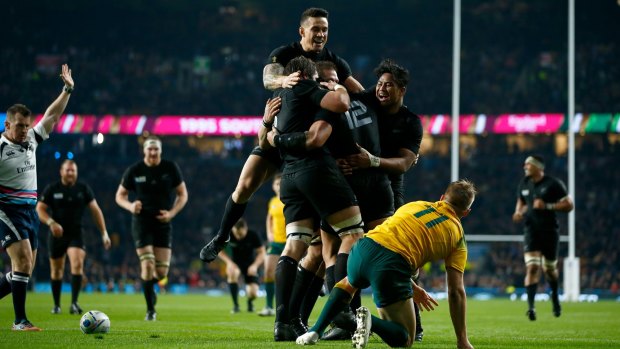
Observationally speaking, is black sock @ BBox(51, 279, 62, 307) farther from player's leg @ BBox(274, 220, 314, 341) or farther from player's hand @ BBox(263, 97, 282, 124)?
player's hand @ BBox(263, 97, 282, 124)

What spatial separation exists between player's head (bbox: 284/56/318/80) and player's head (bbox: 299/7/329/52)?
0.65 meters

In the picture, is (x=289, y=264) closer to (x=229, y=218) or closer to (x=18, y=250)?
(x=229, y=218)

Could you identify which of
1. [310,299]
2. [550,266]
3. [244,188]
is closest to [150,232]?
[244,188]

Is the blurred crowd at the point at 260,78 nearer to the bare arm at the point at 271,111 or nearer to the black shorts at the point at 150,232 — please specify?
the black shorts at the point at 150,232

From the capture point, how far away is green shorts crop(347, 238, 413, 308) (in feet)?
19.6

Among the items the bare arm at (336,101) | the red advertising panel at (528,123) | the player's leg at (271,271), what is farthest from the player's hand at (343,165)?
the red advertising panel at (528,123)

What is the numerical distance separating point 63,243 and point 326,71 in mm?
7441

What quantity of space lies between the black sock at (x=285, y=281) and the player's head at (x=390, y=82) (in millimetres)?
1622

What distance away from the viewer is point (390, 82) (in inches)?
294

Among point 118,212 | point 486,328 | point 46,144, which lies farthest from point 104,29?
point 486,328

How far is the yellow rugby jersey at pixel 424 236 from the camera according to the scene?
19.8 feet

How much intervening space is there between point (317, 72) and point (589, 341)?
130 inches

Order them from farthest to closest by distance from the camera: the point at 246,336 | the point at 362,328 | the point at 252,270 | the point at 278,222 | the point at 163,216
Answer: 1. the point at 252,270
2. the point at 278,222
3. the point at 163,216
4. the point at 246,336
5. the point at 362,328

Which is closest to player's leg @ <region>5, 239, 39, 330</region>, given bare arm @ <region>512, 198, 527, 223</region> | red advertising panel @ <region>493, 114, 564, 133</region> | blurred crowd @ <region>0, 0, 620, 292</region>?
bare arm @ <region>512, 198, 527, 223</region>
